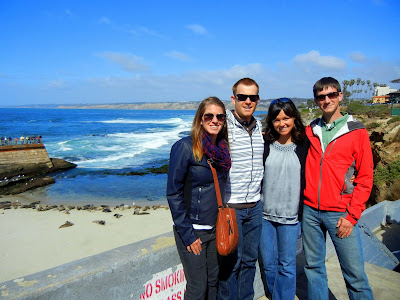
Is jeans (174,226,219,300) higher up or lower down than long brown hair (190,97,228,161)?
lower down

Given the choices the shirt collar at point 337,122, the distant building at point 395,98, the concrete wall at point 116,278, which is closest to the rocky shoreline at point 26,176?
the concrete wall at point 116,278

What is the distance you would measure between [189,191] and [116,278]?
795 mm

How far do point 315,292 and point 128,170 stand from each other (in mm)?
22206

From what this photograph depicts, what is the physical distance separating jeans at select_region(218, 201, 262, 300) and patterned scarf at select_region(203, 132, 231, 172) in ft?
1.57

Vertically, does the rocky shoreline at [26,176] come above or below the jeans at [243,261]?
below

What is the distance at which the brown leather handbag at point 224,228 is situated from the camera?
2.24 m

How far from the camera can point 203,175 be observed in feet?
7.34

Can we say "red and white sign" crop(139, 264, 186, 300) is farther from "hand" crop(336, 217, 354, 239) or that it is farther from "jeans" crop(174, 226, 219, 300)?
"hand" crop(336, 217, 354, 239)

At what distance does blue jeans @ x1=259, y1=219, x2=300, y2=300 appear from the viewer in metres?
2.69

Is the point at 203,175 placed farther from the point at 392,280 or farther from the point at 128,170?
the point at 128,170

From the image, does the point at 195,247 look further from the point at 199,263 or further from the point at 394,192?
the point at 394,192

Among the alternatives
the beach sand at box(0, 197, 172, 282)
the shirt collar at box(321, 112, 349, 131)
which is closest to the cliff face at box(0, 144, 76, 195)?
the beach sand at box(0, 197, 172, 282)

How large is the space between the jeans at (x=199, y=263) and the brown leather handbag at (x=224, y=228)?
0.30 ft

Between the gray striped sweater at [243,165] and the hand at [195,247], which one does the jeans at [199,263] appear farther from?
the gray striped sweater at [243,165]
